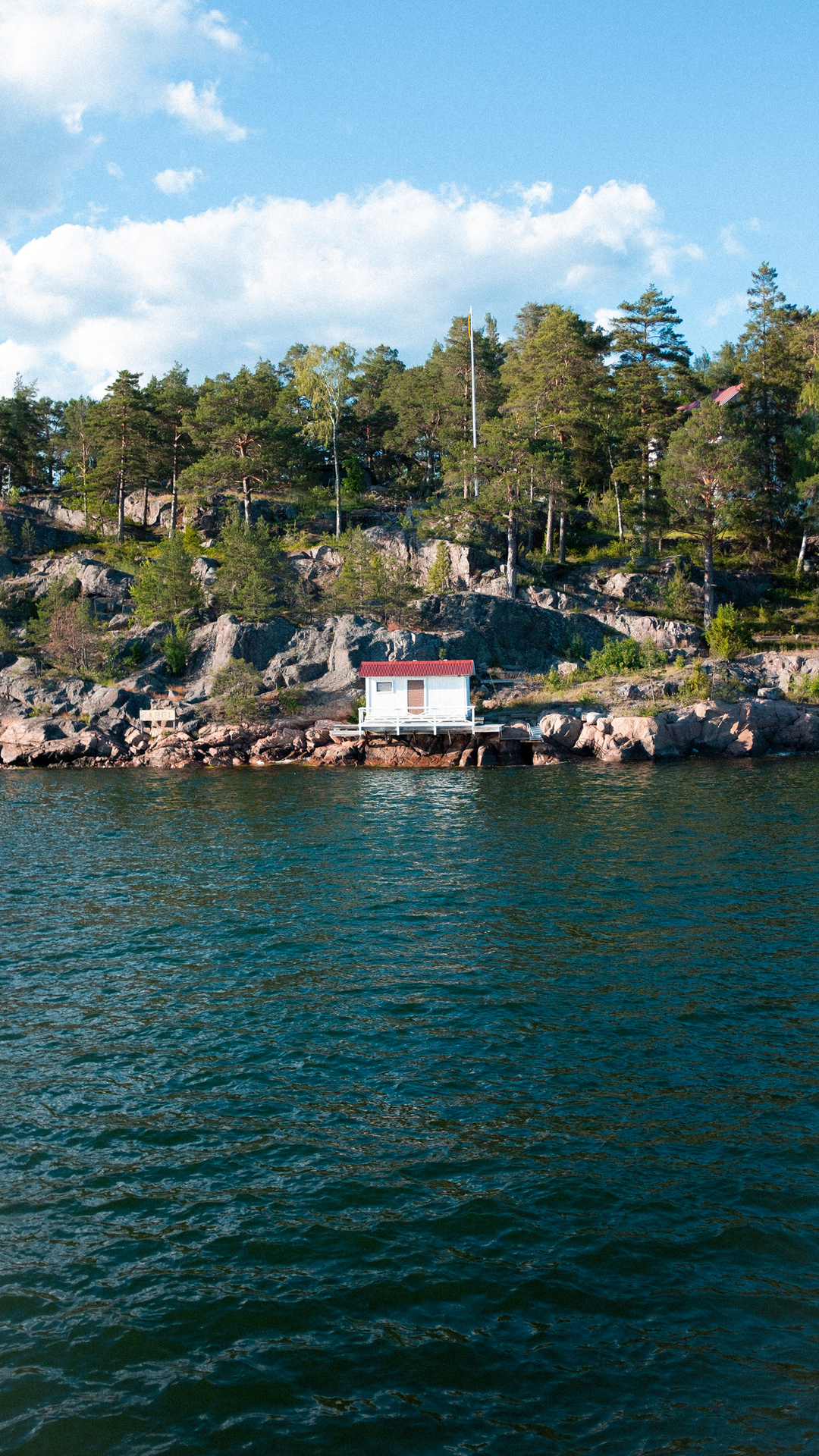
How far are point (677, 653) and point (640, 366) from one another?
27.2 m

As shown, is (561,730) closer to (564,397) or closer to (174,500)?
(564,397)

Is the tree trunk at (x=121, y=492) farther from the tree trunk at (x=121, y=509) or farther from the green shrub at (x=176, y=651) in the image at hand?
the green shrub at (x=176, y=651)

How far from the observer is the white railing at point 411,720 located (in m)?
48.7

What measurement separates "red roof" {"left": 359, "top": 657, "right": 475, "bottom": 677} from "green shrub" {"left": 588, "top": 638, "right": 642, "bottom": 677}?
1095cm

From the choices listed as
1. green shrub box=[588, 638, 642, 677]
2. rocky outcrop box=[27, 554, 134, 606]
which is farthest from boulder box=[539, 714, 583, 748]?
rocky outcrop box=[27, 554, 134, 606]

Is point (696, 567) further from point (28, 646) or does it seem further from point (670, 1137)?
point (670, 1137)

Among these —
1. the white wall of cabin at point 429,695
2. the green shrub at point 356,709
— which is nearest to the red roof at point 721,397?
the white wall of cabin at point 429,695

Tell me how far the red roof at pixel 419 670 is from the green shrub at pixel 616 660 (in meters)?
11.0

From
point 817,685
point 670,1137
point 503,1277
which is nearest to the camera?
point 503,1277

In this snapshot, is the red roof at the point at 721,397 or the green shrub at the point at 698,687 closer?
the green shrub at the point at 698,687

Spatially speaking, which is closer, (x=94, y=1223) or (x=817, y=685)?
(x=94, y=1223)

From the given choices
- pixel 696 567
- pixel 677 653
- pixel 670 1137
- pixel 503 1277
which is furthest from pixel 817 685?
pixel 503 1277

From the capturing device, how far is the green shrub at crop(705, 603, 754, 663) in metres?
57.3

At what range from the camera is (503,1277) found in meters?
8.96
